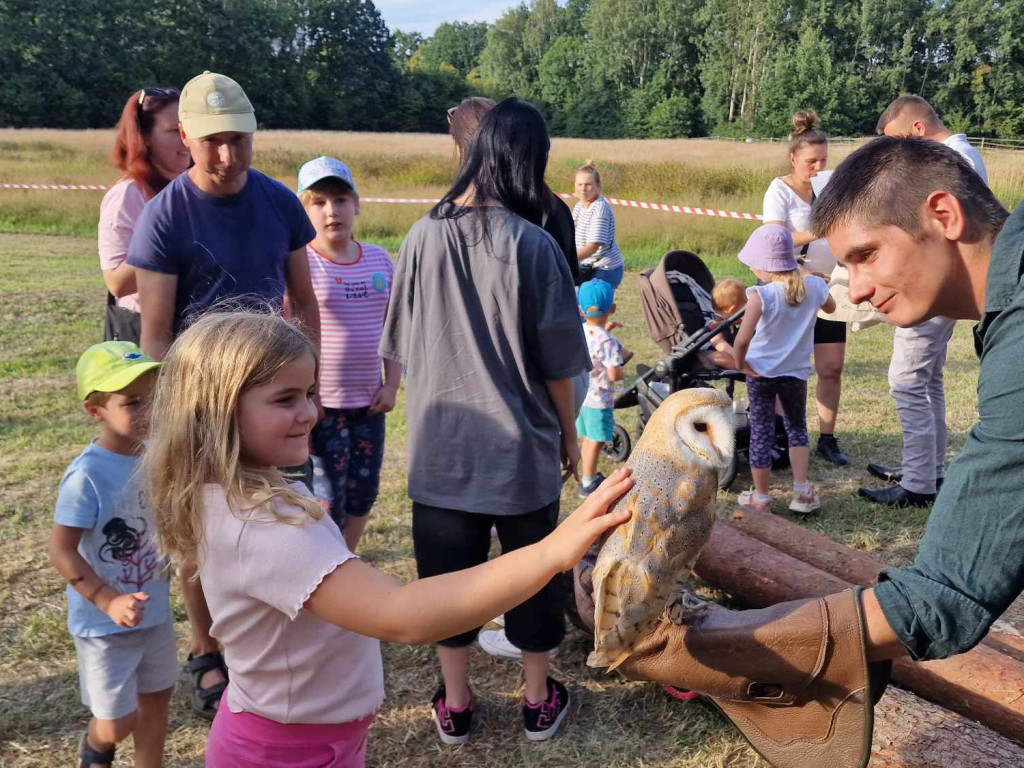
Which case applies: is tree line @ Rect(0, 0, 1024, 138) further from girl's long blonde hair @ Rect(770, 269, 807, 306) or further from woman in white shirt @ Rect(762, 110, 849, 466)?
girl's long blonde hair @ Rect(770, 269, 807, 306)

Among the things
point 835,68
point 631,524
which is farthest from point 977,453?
point 835,68

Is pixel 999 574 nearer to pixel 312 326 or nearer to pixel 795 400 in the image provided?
pixel 312 326

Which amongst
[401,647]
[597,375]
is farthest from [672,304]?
[401,647]

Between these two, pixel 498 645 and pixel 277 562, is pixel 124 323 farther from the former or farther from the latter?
pixel 277 562

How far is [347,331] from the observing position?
10.9ft

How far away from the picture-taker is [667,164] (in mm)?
19922

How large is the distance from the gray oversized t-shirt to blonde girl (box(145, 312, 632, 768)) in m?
0.83

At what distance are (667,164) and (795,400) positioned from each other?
659 inches

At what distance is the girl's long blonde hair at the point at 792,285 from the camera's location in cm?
417

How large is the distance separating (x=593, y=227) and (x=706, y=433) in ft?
16.8

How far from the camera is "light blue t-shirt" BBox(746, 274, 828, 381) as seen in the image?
4172mm

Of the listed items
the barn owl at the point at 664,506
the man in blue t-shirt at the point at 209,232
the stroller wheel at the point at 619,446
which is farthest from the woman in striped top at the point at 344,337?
the stroller wheel at the point at 619,446

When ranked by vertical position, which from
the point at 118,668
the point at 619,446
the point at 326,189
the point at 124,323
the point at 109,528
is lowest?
the point at 619,446

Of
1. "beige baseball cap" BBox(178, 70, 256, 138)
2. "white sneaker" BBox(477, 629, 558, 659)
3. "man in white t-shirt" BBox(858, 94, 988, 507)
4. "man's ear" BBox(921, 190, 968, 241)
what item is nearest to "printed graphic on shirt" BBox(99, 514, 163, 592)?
"beige baseball cap" BBox(178, 70, 256, 138)
